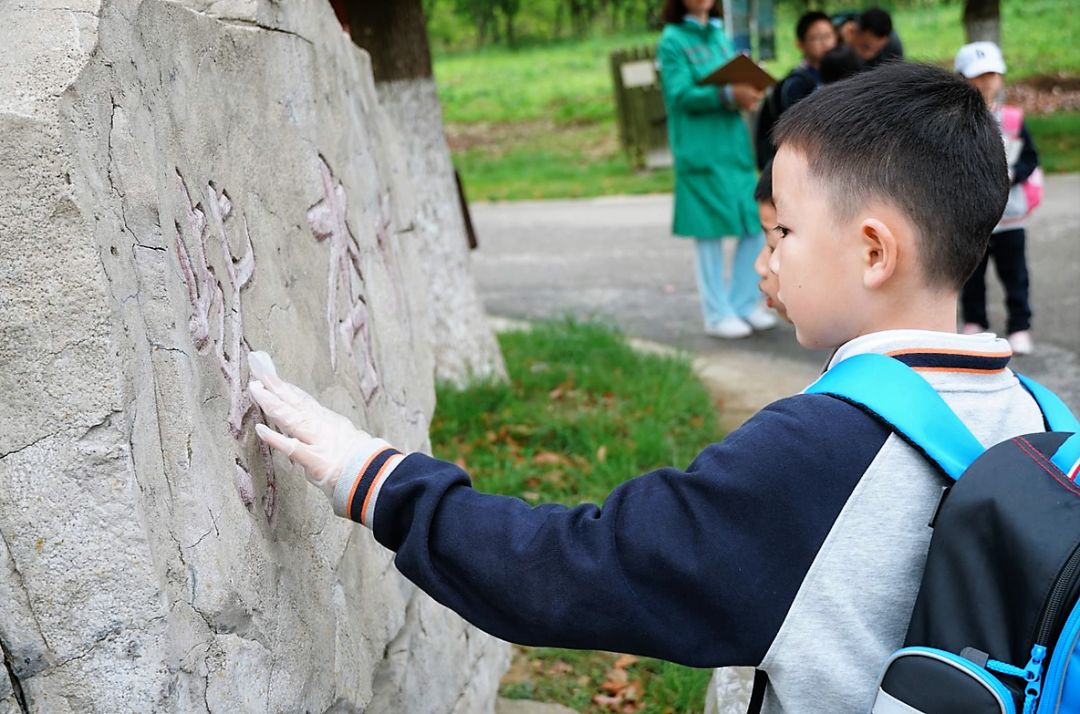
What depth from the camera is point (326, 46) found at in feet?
8.20

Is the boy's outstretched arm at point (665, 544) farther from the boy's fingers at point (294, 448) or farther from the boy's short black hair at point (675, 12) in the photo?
the boy's short black hair at point (675, 12)

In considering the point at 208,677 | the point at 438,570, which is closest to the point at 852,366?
the point at 438,570

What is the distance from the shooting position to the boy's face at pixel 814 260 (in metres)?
1.52

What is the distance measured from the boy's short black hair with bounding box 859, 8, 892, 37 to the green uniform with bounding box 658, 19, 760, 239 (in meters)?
0.84

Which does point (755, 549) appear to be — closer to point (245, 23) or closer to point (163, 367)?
point (163, 367)

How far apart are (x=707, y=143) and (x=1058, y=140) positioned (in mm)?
6812

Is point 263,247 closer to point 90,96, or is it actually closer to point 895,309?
point 90,96

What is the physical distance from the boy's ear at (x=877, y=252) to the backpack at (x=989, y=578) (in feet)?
0.51

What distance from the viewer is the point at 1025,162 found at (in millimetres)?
5285

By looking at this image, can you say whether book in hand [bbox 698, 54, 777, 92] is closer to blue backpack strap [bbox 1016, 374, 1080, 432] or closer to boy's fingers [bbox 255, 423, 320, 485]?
blue backpack strap [bbox 1016, 374, 1080, 432]

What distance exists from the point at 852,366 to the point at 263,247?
967 mm

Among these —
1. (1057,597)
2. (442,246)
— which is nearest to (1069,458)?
(1057,597)

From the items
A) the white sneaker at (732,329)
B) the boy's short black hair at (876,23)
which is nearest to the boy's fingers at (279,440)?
the white sneaker at (732,329)

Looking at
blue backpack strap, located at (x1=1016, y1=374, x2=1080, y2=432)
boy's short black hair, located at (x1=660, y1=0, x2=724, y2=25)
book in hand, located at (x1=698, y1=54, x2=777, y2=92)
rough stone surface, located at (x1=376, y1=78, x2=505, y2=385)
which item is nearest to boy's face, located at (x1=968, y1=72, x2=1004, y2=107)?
book in hand, located at (x1=698, y1=54, x2=777, y2=92)
